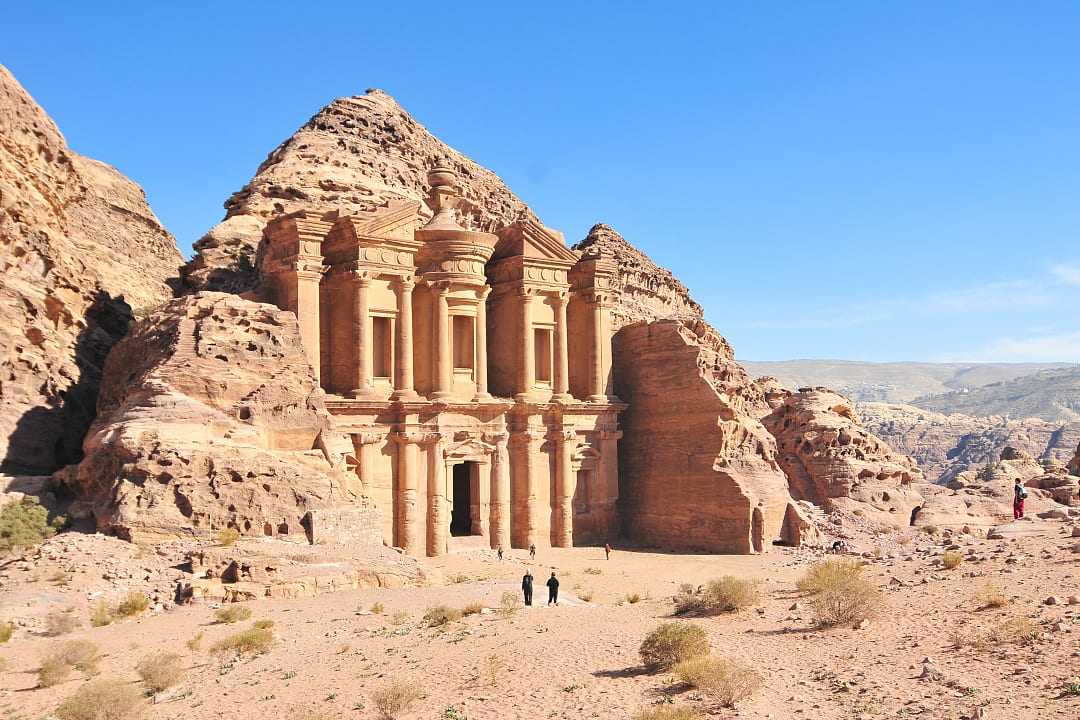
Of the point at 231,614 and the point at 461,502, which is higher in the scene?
the point at 461,502

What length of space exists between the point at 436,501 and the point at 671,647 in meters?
20.1

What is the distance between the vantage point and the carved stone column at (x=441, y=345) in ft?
113

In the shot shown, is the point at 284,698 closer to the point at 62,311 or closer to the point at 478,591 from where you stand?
the point at 478,591

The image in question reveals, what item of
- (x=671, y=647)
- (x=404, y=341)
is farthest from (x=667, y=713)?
(x=404, y=341)

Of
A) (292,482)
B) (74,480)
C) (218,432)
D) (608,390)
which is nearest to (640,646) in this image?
(292,482)

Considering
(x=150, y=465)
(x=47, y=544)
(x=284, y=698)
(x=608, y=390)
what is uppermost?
(x=608, y=390)

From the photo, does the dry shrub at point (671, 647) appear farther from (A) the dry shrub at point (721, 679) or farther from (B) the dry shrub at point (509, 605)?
(B) the dry shrub at point (509, 605)

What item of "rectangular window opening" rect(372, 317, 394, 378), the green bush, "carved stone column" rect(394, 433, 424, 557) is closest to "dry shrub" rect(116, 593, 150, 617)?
the green bush

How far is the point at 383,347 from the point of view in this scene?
34406 millimetres

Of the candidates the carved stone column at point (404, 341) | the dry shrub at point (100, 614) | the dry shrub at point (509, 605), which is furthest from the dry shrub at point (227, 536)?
the carved stone column at point (404, 341)

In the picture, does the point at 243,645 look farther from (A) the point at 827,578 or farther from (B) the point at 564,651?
(A) the point at 827,578

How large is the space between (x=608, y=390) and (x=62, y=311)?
795 inches

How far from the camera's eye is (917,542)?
32812mm

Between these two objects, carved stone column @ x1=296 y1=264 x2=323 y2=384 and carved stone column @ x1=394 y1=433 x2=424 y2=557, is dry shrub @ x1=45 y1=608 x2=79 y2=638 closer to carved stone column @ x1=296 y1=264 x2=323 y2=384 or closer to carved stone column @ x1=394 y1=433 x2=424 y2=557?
carved stone column @ x1=296 y1=264 x2=323 y2=384
